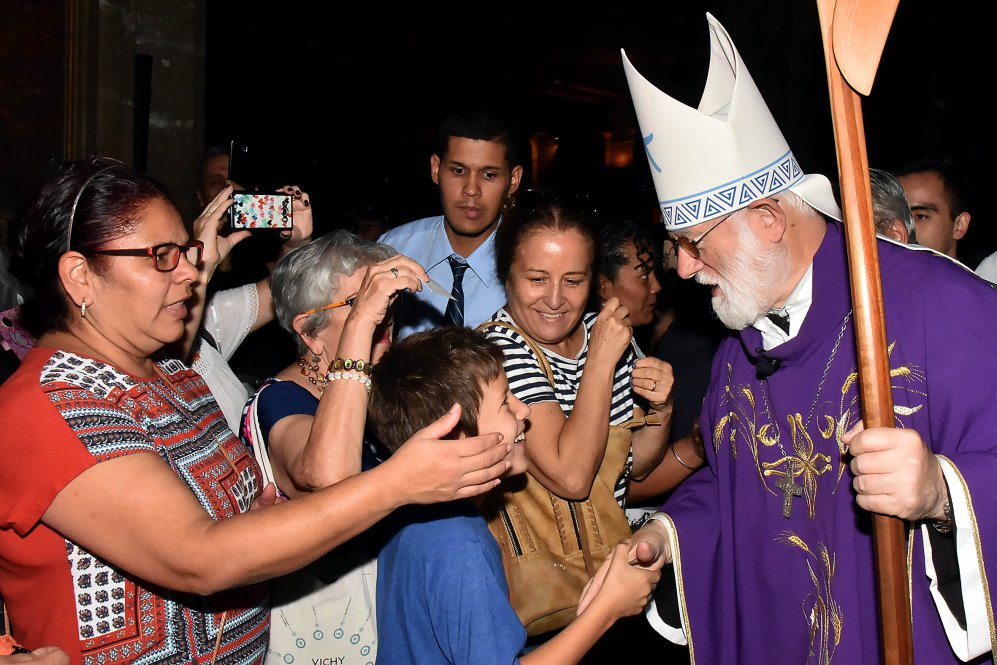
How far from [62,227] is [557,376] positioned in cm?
145

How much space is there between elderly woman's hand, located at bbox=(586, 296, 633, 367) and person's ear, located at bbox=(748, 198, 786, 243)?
54 centimetres

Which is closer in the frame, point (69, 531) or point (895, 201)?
point (69, 531)

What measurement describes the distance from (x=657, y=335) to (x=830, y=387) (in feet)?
8.10

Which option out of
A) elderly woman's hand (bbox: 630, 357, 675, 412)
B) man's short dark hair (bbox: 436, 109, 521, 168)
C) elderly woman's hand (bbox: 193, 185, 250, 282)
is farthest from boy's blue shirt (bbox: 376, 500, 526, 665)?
man's short dark hair (bbox: 436, 109, 521, 168)

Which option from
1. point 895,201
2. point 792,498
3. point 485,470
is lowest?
point 792,498

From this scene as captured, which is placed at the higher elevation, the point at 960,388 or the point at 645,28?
the point at 645,28

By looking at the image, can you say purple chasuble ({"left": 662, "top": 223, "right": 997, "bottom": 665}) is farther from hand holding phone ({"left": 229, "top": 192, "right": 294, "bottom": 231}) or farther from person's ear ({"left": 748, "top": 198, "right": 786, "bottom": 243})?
hand holding phone ({"left": 229, "top": 192, "right": 294, "bottom": 231})

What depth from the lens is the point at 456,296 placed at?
11.7ft

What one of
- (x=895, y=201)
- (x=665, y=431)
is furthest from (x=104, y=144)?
(x=895, y=201)

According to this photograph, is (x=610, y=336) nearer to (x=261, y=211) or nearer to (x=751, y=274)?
(x=751, y=274)

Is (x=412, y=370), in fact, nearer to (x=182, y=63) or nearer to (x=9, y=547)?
(x=9, y=547)

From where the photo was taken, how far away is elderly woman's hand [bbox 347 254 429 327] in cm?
216

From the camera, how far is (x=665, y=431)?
2.84 m

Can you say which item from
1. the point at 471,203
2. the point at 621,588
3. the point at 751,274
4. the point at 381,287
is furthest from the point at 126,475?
the point at 471,203
